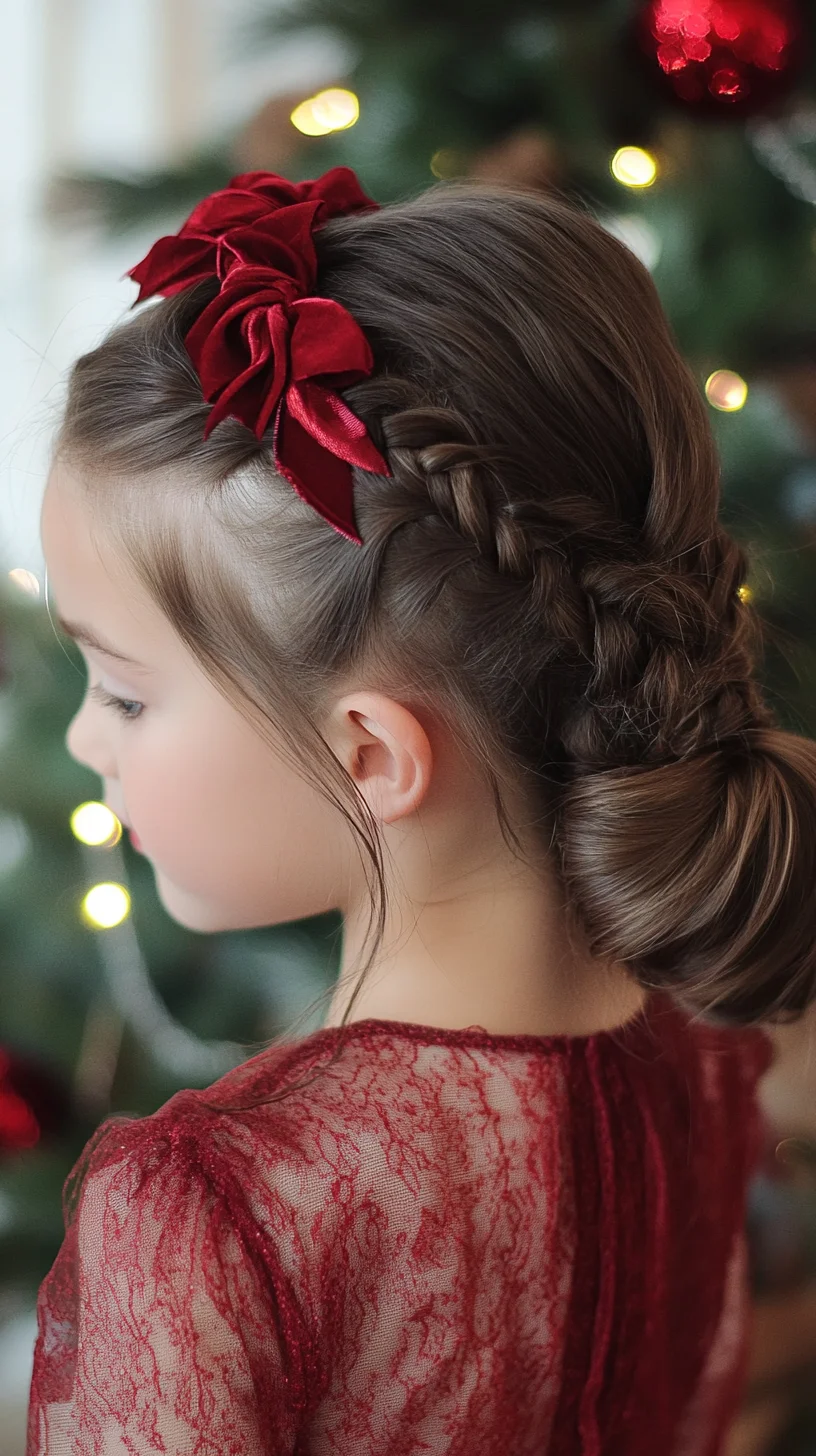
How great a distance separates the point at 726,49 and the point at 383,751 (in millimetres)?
594

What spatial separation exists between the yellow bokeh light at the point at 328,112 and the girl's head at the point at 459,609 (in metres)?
0.24

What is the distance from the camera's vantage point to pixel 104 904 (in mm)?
946

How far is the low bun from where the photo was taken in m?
0.64

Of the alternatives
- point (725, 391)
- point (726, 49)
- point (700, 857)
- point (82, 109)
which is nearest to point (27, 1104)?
point (700, 857)

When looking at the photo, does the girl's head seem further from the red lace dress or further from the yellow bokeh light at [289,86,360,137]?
the yellow bokeh light at [289,86,360,137]

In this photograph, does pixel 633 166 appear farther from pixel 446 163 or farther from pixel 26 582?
pixel 26 582

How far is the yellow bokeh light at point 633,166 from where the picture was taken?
891 millimetres

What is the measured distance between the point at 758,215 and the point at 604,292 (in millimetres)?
335

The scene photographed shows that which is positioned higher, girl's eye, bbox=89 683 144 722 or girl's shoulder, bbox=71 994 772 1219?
girl's eye, bbox=89 683 144 722

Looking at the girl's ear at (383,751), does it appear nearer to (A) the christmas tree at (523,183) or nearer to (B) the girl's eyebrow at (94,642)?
(B) the girl's eyebrow at (94,642)

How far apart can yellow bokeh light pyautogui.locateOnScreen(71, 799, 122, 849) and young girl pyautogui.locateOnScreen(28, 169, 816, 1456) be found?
23 centimetres

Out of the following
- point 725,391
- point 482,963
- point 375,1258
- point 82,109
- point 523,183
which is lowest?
point 375,1258

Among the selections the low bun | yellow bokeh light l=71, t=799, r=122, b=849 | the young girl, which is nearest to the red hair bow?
the young girl

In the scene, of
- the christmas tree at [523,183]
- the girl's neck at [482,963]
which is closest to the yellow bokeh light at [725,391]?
the christmas tree at [523,183]
